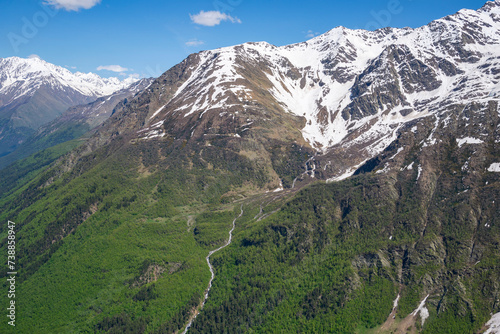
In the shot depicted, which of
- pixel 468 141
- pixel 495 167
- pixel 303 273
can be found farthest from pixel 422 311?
pixel 468 141

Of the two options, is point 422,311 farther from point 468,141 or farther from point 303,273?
point 468,141

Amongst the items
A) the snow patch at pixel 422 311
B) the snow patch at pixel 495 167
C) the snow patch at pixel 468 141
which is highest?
the snow patch at pixel 468 141

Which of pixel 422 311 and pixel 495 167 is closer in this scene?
pixel 422 311

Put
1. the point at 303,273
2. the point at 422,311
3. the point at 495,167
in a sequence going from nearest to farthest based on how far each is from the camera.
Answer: the point at 422,311
the point at 303,273
the point at 495,167

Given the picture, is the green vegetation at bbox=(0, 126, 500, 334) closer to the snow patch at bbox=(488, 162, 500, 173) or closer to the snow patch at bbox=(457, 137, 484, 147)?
the snow patch at bbox=(488, 162, 500, 173)

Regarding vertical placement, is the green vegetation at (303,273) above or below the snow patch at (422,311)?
above

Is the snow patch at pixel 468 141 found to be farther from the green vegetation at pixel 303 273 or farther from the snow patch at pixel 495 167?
the green vegetation at pixel 303 273

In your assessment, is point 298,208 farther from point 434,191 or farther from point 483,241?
point 483,241

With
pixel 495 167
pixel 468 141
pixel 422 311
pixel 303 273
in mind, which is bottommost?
pixel 422 311

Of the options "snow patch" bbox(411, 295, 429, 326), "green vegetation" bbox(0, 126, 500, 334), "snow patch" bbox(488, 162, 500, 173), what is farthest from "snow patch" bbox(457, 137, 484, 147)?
"snow patch" bbox(411, 295, 429, 326)

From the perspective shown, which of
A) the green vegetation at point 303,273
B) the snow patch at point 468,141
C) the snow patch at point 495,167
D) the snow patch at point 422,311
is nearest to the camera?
the snow patch at point 422,311

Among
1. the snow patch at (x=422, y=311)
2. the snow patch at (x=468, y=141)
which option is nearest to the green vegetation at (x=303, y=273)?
the snow patch at (x=422, y=311)
